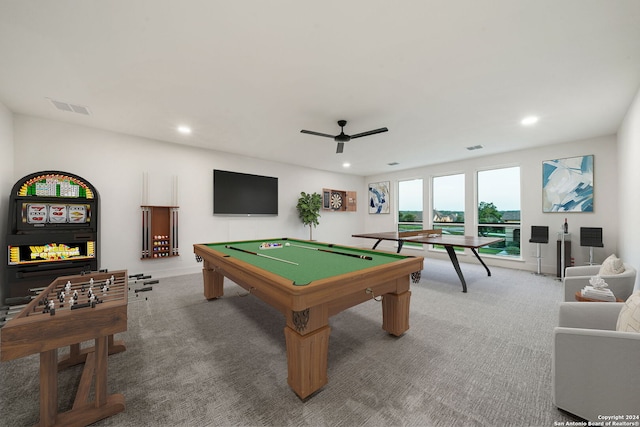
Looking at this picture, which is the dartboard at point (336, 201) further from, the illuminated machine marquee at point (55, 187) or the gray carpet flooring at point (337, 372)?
the illuminated machine marquee at point (55, 187)

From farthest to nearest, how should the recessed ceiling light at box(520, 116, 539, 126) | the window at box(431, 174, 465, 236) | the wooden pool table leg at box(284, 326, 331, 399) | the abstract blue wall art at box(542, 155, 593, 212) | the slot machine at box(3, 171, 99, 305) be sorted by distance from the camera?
the window at box(431, 174, 465, 236) → the abstract blue wall art at box(542, 155, 593, 212) → the recessed ceiling light at box(520, 116, 539, 126) → the slot machine at box(3, 171, 99, 305) → the wooden pool table leg at box(284, 326, 331, 399)

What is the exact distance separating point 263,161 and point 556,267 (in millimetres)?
6833

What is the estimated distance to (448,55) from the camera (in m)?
2.21

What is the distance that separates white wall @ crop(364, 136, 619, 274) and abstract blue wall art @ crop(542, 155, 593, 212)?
9cm

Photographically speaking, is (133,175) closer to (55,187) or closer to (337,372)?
(55,187)

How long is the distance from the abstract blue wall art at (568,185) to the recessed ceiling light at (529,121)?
184cm

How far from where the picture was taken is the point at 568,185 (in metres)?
4.78

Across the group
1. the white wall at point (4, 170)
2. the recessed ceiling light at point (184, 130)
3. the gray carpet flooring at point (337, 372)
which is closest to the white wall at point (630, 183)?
the gray carpet flooring at point (337, 372)

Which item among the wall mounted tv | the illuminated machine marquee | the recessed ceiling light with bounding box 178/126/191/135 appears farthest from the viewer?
the wall mounted tv

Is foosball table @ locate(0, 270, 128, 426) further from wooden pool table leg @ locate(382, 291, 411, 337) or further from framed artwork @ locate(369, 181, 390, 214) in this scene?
framed artwork @ locate(369, 181, 390, 214)

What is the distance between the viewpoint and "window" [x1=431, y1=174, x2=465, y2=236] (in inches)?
255

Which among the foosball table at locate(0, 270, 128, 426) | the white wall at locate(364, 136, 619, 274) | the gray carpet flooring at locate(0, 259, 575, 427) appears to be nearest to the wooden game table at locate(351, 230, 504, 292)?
the gray carpet flooring at locate(0, 259, 575, 427)

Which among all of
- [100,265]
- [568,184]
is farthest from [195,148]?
[568,184]

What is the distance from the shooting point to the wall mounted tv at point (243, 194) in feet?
17.8
